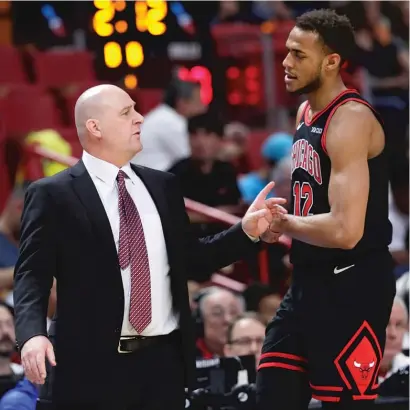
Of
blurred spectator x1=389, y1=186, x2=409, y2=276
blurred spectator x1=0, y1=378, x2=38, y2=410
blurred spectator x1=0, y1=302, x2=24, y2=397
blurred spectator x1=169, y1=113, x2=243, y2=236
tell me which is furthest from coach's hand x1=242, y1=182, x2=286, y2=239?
blurred spectator x1=389, y1=186, x2=409, y2=276

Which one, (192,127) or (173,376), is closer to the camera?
(173,376)

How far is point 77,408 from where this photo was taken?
14.4 feet

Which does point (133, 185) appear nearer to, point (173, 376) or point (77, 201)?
point (77, 201)

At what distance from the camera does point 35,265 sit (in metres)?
4.34

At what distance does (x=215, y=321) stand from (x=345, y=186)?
9.90 ft

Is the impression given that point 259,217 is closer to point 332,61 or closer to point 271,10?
point 332,61

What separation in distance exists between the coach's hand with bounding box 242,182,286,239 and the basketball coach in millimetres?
305

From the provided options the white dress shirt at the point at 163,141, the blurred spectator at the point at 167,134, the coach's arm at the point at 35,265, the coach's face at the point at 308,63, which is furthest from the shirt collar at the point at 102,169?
the white dress shirt at the point at 163,141

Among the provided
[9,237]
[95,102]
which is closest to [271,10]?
[9,237]

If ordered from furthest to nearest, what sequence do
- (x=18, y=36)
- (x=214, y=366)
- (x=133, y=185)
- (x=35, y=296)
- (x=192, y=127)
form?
(x=18, y=36) < (x=192, y=127) < (x=214, y=366) < (x=133, y=185) < (x=35, y=296)

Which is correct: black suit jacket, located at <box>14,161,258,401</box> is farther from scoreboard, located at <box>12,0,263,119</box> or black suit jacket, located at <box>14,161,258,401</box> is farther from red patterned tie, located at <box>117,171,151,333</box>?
scoreboard, located at <box>12,0,263,119</box>

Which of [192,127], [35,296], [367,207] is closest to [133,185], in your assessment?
[35,296]

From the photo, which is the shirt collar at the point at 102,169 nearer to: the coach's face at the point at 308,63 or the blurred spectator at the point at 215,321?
the coach's face at the point at 308,63

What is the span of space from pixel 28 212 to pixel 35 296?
12.5 inches
